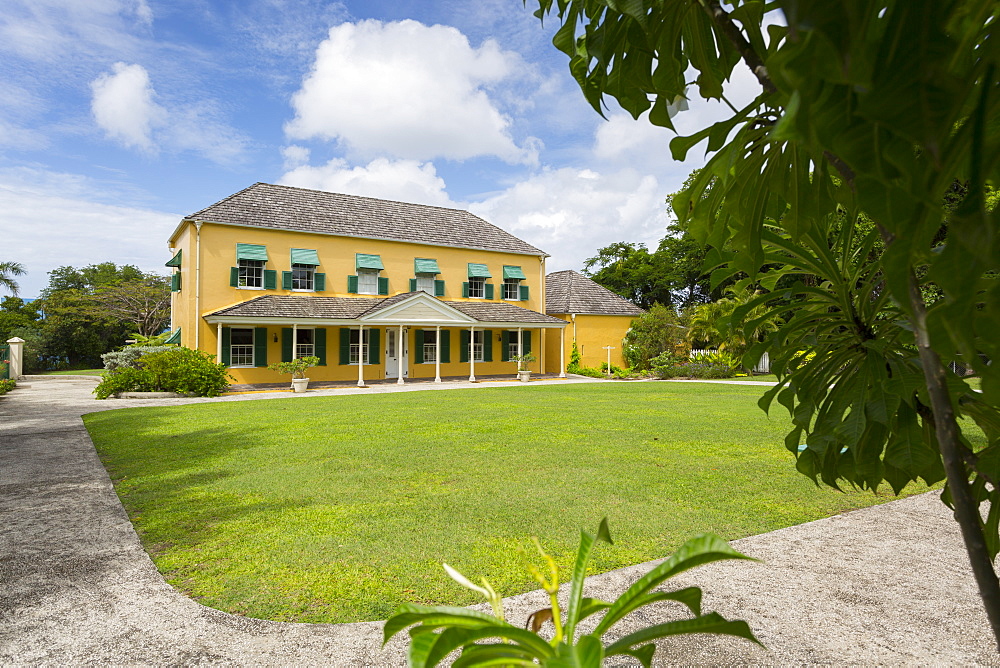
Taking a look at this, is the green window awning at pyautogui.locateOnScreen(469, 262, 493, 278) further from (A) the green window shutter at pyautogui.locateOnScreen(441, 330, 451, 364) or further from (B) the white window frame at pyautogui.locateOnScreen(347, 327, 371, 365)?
(B) the white window frame at pyautogui.locateOnScreen(347, 327, 371, 365)

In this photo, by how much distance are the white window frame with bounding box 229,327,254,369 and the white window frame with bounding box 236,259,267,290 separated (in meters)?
1.77

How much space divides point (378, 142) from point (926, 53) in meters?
27.4

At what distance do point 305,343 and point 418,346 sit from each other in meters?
4.70

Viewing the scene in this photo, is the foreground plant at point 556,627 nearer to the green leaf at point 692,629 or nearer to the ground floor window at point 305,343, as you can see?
the green leaf at point 692,629

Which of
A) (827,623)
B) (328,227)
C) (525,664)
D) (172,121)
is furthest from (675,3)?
(328,227)

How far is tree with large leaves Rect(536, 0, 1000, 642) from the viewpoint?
1.63 ft

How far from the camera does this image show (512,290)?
2741cm

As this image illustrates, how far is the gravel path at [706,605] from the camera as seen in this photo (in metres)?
2.79

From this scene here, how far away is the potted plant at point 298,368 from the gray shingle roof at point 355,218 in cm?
552

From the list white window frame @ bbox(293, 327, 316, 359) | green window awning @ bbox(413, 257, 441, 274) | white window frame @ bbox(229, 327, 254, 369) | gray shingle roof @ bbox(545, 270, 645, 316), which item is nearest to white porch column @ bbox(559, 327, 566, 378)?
gray shingle roof @ bbox(545, 270, 645, 316)

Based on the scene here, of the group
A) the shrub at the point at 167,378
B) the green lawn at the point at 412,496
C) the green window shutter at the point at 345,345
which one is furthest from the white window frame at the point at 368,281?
the green lawn at the point at 412,496

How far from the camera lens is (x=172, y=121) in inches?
682

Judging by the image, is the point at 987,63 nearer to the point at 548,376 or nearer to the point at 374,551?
the point at 374,551

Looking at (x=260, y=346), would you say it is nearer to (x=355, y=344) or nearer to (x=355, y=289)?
(x=355, y=344)
